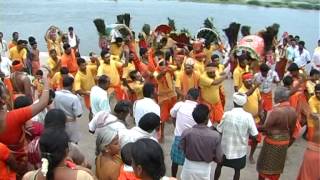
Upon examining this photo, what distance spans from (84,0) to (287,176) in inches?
2084

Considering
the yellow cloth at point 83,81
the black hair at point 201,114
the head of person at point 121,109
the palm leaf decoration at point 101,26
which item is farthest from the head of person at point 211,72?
the palm leaf decoration at point 101,26

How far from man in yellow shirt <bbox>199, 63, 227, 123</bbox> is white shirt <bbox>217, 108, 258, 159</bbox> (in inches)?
68.5

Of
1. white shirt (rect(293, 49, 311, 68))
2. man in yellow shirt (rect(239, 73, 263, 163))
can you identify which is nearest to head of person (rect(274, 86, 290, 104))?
man in yellow shirt (rect(239, 73, 263, 163))

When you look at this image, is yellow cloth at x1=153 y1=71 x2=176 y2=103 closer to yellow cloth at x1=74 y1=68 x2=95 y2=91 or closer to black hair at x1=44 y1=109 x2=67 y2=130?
yellow cloth at x1=74 y1=68 x2=95 y2=91

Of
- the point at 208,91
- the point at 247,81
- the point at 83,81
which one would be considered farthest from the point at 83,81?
the point at 247,81

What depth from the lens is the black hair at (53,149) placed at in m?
3.30

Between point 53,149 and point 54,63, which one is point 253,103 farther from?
point 53,149

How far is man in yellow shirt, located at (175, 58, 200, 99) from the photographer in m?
7.91

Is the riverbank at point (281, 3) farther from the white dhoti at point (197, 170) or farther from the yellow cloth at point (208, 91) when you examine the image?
the white dhoti at point (197, 170)

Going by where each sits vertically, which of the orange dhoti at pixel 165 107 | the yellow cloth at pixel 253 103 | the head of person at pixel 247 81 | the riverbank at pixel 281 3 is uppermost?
the head of person at pixel 247 81

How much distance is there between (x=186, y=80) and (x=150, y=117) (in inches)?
128

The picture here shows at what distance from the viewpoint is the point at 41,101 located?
4324 millimetres

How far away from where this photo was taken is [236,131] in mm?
5969

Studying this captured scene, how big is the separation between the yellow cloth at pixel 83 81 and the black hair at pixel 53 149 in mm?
4934
